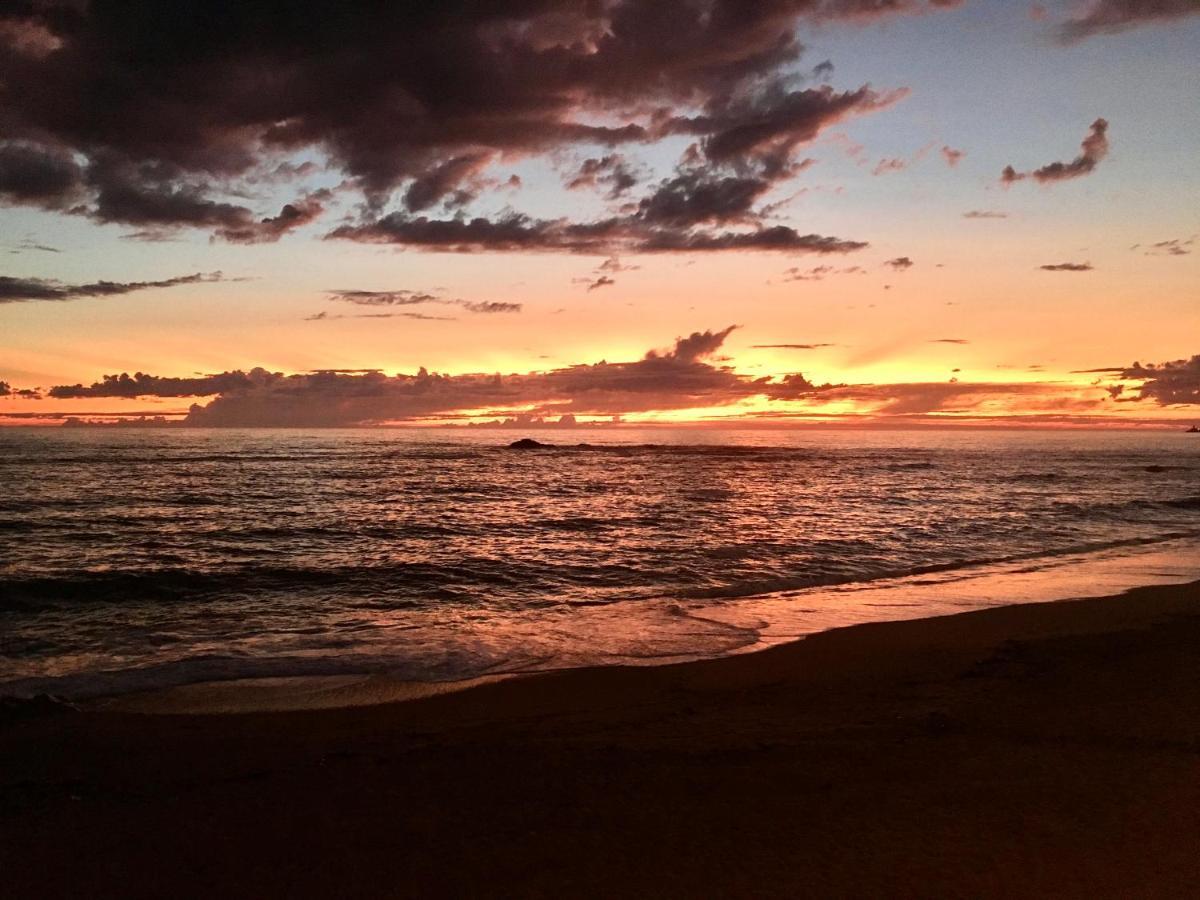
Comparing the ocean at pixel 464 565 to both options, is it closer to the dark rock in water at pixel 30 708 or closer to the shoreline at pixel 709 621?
the shoreline at pixel 709 621

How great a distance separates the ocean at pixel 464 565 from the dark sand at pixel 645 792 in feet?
10.8

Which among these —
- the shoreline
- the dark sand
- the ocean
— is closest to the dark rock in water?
the dark sand

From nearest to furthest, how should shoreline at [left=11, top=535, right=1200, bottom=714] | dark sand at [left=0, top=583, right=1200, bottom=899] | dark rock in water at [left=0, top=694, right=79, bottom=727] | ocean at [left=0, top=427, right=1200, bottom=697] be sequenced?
dark sand at [left=0, top=583, right=1200, bottom=899] → dark rock in water at [left=0, top=694, right=79, bottom=727] → shoreline at [left=11, top=535, right=1200, bottom=714] → ocean at [left=0, top=427, right=1200, bottom=697]

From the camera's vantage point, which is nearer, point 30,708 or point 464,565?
point 30,708

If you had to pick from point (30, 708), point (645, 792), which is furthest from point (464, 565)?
point (645, 792)

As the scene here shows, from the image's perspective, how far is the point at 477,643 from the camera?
559 inches

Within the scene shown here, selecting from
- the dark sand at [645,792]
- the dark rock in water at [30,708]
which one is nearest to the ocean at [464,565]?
the dark rock in water at [30,708]

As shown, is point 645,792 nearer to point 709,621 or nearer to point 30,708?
point 30,708

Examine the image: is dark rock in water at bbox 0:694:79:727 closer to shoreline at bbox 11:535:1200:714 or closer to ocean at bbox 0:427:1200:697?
shoreline at bbox 11:535:1200:714

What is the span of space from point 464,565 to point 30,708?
14206mm

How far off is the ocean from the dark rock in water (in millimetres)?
1276

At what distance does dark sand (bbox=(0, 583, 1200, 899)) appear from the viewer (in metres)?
5.46

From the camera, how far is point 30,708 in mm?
9578

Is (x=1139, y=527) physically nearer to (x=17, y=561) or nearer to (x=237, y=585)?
(x=237, y=585)
